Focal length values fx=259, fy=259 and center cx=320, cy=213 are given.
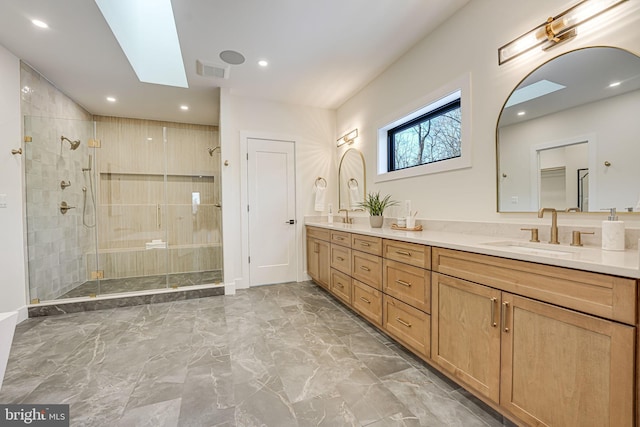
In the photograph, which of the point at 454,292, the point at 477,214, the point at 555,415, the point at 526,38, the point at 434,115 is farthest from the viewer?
the point at 434,115

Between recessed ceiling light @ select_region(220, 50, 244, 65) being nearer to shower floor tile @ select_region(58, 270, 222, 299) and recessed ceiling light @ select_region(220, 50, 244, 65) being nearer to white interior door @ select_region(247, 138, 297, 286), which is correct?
white interior door @ select_region(247, 138, 297, 286)

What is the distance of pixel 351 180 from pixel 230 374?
9.00ft

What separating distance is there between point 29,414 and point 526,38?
3567 mm

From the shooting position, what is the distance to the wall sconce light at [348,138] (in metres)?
3.62

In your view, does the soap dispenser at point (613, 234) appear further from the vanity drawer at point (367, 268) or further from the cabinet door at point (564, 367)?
the vanity drawer at point (367, 268)

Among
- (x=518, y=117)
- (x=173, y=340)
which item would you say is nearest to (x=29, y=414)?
(x=173, y=340)

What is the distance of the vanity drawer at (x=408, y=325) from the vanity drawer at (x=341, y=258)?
0.66 meters

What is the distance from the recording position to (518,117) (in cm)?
172

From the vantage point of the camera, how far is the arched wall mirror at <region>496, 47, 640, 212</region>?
1280 millimetres

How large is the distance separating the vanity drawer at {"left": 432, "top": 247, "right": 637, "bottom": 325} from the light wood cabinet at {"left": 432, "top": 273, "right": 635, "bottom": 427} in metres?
0.03

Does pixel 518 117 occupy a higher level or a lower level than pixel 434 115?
lower

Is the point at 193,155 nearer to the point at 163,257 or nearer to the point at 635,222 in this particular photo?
the point at 163,257

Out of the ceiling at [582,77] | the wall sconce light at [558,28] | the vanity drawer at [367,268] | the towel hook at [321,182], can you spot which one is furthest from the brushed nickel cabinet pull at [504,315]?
the towel hook at [321,182]

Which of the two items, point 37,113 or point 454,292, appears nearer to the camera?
point 454,292
